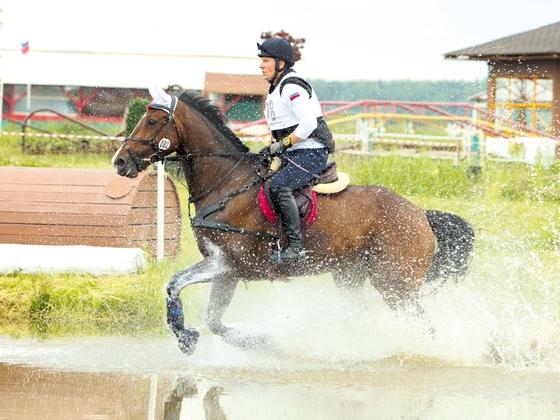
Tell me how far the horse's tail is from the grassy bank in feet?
5.14

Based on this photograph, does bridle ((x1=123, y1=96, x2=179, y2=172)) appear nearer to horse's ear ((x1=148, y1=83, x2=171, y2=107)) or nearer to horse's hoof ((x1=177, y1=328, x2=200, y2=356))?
Answer: horse's ear ((x1=148, y1=83, x2=171, y2=107))

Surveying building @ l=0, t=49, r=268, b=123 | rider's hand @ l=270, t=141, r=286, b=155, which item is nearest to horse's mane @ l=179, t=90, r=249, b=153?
rider's hand @ l=270, t=141, r=286, b=155

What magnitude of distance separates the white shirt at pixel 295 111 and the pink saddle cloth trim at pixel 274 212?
434mm

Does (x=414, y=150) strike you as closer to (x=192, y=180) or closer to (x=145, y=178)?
(x=145, y=178)

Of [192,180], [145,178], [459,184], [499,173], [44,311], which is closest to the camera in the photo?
[192,180]

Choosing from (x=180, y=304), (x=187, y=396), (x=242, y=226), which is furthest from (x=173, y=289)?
(x=187, y=396)

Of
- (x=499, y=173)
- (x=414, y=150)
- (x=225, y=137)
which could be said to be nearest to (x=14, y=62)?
(x=414, y=150)

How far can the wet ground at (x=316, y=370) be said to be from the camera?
5719 millimetres

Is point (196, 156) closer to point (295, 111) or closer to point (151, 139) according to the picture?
point (151, 139)

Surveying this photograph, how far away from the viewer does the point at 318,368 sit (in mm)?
6969

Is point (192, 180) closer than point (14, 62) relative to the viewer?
Yes

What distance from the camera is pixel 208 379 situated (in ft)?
21.2

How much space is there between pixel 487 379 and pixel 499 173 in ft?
36.7

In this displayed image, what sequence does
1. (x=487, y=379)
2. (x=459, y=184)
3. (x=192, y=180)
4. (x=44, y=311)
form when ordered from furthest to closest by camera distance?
(x=459, y=184) → (x=44, y=311) → (x=192, y=180) → (x=487, y=379)
